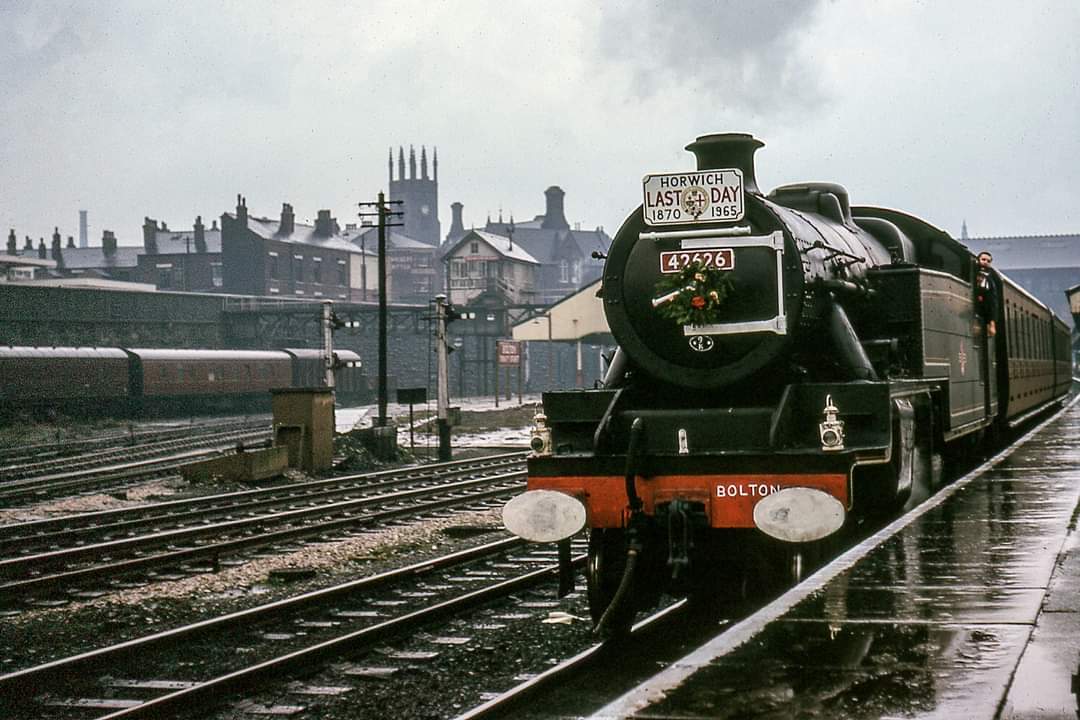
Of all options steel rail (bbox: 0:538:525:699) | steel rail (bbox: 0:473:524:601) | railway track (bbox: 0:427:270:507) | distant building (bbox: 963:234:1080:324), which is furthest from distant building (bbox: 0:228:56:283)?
distant building (bbox: 963:234:1080:324)

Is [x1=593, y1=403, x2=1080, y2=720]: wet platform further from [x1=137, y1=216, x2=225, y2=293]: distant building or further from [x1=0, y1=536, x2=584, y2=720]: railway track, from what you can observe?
[x1=137, y1=216, x2=225, y2=293]: distant building

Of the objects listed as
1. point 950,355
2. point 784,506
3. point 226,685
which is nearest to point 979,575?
point 784,506

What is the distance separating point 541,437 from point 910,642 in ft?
8.93

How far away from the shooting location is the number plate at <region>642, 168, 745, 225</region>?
7.83 metres

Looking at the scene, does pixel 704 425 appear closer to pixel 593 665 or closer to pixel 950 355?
pixel 593 665

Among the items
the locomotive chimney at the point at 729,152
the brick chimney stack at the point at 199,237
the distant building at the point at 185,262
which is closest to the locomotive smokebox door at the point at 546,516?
the locomotive chimney at the point at 729,152

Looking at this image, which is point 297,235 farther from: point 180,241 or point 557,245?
point 557,245

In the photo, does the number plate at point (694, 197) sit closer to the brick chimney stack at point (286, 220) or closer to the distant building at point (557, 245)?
the brick chimney stack at point (286, 220)

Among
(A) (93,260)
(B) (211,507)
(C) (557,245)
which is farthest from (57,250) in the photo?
(B) (211,507)

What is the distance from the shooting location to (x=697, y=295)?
25.4 feet

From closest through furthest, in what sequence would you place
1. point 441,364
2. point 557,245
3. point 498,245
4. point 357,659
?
point 357,659
point 441,364
point 498,245
point 557,245

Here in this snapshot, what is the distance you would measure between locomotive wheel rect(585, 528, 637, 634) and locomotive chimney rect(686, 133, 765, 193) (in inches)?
102

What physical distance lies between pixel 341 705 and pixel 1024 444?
14.7 m

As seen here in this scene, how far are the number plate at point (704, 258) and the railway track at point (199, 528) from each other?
17.5ft
